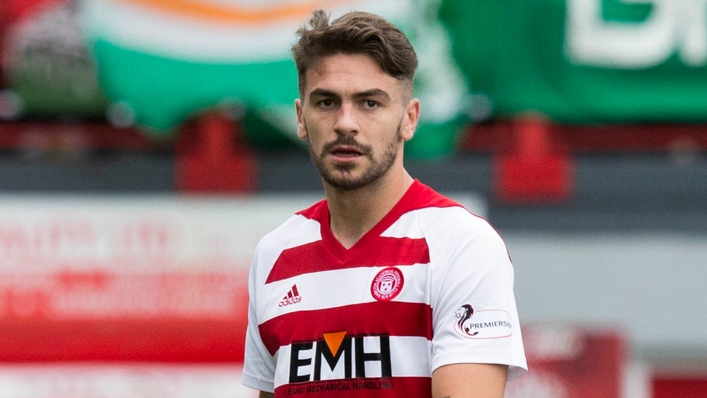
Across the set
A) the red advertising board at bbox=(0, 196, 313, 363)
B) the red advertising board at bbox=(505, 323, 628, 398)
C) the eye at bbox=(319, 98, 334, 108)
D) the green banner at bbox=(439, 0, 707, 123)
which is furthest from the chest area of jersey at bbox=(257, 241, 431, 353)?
the green banner at bbox=(439, 0, 707, 123)

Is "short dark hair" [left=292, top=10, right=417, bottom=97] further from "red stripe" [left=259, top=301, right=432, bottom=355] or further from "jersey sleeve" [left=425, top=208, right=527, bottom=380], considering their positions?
"red stripe" [left=259, top=301, right=432, bottom=355]

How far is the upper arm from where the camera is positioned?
209 centimetres

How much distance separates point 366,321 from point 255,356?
44 cm

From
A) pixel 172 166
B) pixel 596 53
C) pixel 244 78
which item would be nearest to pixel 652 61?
pixel 596 53

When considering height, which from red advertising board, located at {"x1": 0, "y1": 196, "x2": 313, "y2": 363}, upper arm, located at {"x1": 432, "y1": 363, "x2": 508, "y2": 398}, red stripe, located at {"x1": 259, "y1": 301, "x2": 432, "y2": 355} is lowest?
upper arm, located at {"x1": 432, "y1": 363, "x2": 508, "y2": 398}

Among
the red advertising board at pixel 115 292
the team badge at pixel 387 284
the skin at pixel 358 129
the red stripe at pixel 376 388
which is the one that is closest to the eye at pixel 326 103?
the skin at pixel 358 129

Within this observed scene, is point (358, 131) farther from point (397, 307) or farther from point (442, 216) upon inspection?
point (397, 307)

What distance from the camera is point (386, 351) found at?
2207 mm

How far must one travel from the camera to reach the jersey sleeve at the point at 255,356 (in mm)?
2545

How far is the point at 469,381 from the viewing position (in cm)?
210

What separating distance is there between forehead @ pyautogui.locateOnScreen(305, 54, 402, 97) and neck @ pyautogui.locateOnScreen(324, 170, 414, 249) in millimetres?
200

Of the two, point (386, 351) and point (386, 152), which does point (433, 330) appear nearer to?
point (386, 351)

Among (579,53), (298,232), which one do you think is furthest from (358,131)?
(579,53)

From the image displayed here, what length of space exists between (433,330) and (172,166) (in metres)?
4.24
